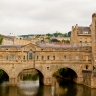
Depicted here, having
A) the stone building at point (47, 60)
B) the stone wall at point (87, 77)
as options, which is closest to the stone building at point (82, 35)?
the stone building at point (47, 60)

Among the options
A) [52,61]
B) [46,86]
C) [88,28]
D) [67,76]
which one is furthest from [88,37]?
[46,86]

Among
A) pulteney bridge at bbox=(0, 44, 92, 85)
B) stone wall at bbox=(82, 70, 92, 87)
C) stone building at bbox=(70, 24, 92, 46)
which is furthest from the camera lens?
stone building at bbox=(70, 24, 92, 46)

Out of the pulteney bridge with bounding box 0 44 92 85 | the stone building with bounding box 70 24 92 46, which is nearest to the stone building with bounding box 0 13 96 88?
the pulteney bridge with bounding box 0 44 92 85

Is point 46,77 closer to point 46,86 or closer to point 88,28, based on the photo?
point 46,86

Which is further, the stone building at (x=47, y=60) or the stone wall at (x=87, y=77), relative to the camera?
the stone building at (x=47, y=60)

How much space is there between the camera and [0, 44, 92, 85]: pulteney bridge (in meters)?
62.6

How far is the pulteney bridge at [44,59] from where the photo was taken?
62.6 metres

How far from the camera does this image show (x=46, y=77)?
64.0 m

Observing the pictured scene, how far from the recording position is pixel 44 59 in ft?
211

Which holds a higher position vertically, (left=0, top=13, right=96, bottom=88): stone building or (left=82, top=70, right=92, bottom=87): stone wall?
(left=0, top=13, right=96, bottom=88): stone building

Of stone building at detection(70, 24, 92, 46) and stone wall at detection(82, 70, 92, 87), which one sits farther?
stone building at detection(70, 24, 92, 46)

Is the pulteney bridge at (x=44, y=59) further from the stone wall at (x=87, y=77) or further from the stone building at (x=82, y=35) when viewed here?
the stone building at (x=82, y=35)

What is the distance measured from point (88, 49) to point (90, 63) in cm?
387

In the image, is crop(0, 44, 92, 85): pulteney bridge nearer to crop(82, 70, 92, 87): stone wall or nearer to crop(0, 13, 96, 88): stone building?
crop(0, 13, 96, 88): stone building
